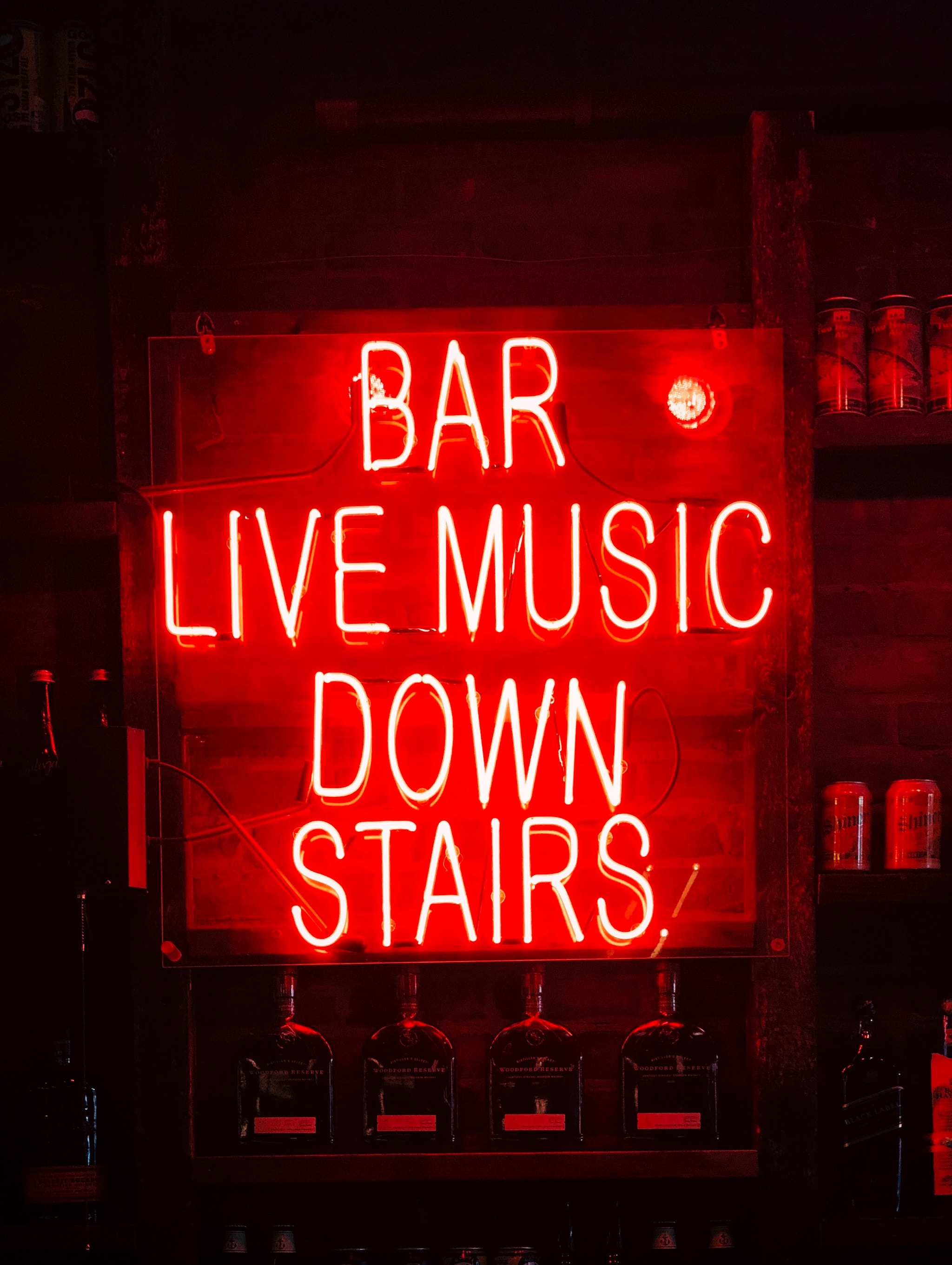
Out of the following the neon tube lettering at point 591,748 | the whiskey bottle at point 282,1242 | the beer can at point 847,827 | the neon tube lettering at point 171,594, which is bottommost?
the whiskey bottle at point 282,1242

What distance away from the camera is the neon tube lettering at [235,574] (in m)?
2.24

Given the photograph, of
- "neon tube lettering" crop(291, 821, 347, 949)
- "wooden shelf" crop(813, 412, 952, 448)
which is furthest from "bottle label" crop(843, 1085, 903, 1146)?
"wooden shelf" crop(813, 412, 952, 448)

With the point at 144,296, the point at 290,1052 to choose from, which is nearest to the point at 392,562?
the point at 144,296

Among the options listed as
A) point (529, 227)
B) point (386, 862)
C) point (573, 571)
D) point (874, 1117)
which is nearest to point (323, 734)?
point (386, 862)

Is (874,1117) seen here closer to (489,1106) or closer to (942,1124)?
(942,1124)

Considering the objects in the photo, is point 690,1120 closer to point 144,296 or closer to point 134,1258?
point 134,1258

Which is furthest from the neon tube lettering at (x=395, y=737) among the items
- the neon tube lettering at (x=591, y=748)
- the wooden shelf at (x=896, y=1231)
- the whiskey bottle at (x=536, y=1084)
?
the wooden shelf at (x=896, y=1231)

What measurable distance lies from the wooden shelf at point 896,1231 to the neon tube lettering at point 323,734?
4.75 ft

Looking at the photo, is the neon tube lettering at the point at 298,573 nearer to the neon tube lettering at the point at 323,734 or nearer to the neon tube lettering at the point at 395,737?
the neon tube lettering at the point at 323,734

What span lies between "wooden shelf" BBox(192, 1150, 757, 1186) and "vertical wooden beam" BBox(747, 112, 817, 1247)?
153 millimetres

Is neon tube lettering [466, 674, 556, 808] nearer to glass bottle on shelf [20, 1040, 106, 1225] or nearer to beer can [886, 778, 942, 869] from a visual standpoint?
beer can [886, 778, 942, 869]

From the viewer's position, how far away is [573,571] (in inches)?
88.7

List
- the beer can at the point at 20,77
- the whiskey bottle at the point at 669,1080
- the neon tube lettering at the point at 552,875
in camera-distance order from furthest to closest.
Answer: the beer can at the point at 20,77, the whiskey bottle at the point at 669,1080, the neon tube lettering at the point at 552,875

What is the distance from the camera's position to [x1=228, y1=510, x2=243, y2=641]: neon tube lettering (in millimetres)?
2244
